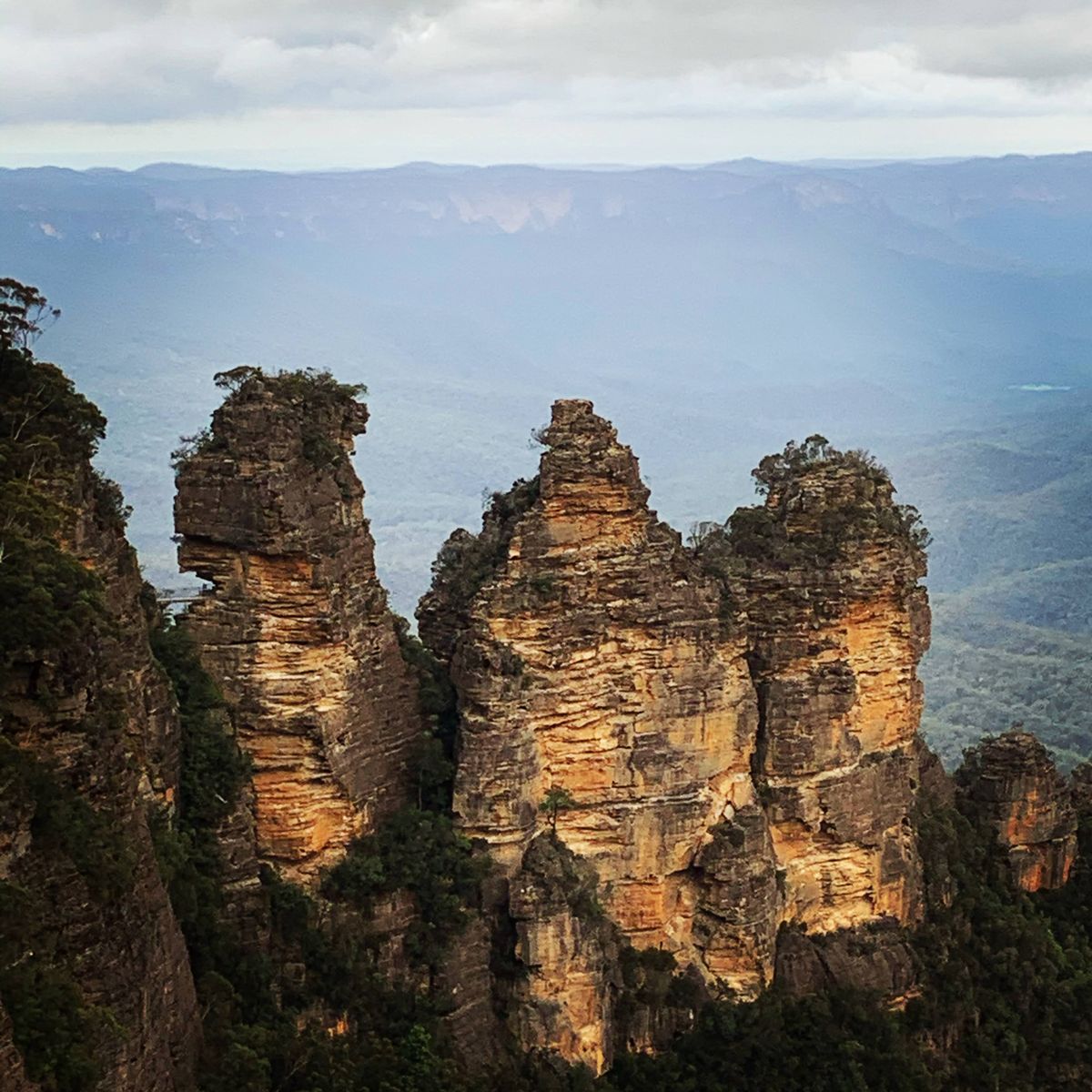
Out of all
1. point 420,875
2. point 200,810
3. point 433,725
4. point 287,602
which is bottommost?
point 420,875

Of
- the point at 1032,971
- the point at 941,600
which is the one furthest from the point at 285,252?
the point at 1032,971

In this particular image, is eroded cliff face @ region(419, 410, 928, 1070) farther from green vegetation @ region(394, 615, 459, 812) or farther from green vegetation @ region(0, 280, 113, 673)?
green vegetation @ region(0, 280, 113, 673)

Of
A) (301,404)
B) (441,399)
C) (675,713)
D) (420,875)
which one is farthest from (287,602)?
(441,399)

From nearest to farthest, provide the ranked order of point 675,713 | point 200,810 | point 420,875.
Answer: point 200,810 → point 420,875 → point 675,713

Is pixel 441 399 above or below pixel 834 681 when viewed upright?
above

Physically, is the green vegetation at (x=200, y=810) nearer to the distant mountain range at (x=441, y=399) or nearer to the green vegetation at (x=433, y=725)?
the green vegetation at (x=433, y=725)

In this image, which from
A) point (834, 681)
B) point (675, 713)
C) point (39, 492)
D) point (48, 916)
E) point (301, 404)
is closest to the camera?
point (48, 916)

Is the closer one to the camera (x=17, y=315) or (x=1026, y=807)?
(x=17, y=315)

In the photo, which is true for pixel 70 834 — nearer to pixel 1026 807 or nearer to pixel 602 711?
pixel 602 711
